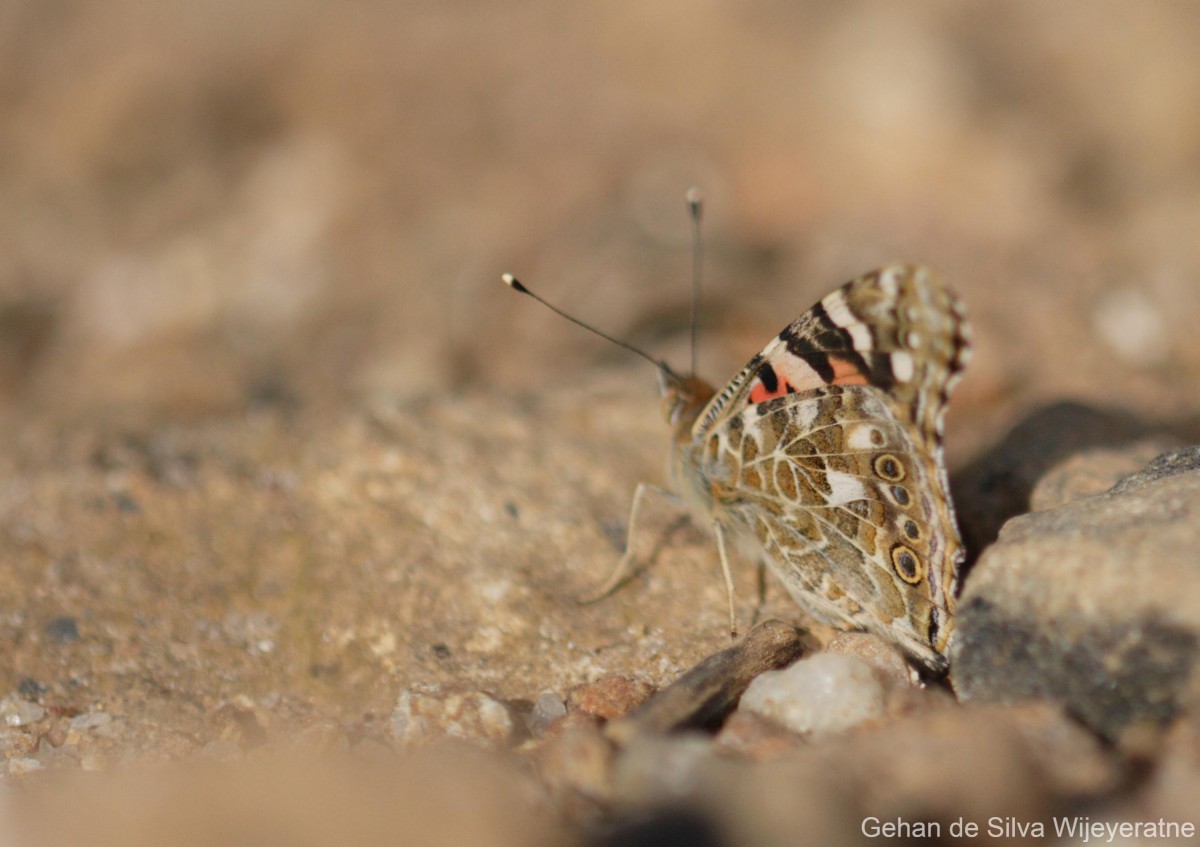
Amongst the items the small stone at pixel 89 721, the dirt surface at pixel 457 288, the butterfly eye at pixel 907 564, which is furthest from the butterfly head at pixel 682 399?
the small stone at pixel 89 721

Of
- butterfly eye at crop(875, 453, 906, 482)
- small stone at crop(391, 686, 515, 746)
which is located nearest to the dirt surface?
small stone at crop(391, 686, 515, 746)

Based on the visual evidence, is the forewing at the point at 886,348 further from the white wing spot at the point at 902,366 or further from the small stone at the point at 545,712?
the small stone at the point at 545,712

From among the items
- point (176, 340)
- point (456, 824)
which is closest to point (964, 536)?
point (456, 824)

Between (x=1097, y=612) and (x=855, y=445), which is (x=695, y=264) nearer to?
(x=855, y=445)

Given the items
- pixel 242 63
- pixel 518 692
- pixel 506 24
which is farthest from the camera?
pixel 506 24

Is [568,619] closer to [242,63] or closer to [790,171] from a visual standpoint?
[790,171]
